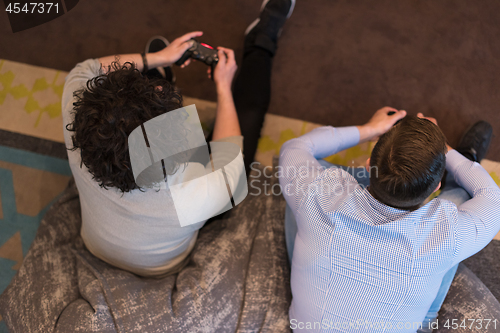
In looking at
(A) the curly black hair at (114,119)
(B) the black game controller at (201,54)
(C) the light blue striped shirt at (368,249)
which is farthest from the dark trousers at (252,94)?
(A) the curly black hair at (114,119)

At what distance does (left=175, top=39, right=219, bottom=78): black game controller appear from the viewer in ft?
4.04

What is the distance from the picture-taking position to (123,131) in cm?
69

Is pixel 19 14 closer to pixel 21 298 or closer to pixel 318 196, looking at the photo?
pixel 21 298

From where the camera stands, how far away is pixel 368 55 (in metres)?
1.44

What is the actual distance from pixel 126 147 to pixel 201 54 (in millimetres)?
689

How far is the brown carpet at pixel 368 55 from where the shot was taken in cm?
140

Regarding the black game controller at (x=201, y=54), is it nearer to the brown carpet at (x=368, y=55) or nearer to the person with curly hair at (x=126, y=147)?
the person with curly hair at (x=126, y=147)

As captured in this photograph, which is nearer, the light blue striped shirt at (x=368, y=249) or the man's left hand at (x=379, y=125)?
the light blue striped shirt at (x=368, y=249)

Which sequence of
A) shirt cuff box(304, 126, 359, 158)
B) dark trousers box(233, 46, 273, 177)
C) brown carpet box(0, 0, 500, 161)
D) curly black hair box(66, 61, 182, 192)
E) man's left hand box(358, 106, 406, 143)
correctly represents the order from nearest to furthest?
curly black hair box(66, 61, 182, 192), shirt cuff box(304, 126, 359, 158), man's left hand box(358, 106, 406, 143), dark trousers box(233, 46, 273, 177), brown carpet box(0, 0, 500, 161)

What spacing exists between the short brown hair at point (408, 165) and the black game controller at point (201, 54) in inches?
30.4

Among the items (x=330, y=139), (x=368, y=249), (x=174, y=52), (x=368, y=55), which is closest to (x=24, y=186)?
(x=174, y=52)

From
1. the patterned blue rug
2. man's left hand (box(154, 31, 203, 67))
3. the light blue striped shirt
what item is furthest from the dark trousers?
the patterned blue rug

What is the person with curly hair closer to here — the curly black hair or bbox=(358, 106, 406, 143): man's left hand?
the curly black hair

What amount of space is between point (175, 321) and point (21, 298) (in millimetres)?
443
